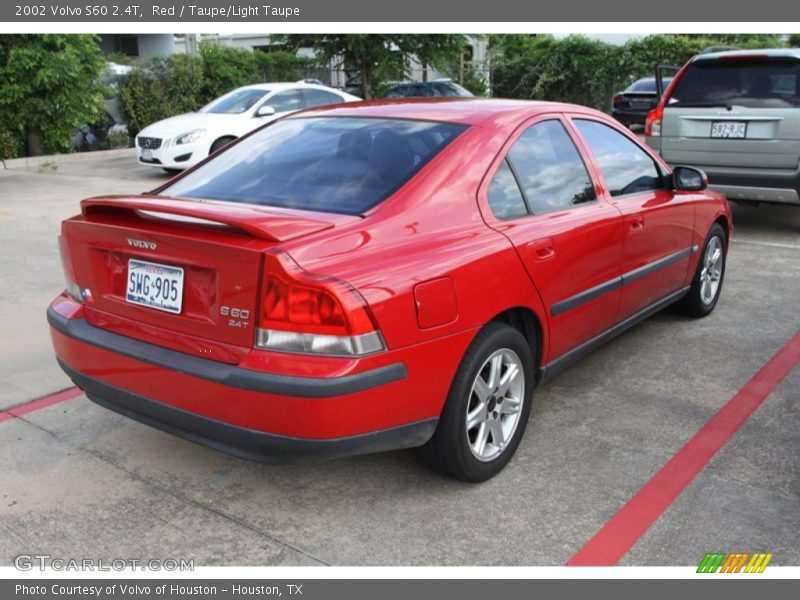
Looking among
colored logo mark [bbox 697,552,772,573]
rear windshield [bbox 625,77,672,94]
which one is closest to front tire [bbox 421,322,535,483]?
colored logo mark [bbox 697,552,772,573]

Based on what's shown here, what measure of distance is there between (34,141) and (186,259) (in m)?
14.2

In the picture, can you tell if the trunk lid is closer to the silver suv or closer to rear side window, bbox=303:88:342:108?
the silver suv

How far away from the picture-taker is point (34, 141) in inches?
604

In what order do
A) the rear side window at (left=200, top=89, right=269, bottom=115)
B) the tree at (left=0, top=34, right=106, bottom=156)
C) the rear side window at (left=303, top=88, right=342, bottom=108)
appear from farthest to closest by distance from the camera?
the tree at (left=0, top=34, right=106, bottom=156), the rear side window at (left=303, top=88, right=342, bottom=108), the rear side window at (left=200, top=89, right=269, bottom=115)

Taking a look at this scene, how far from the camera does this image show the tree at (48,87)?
14133 mm

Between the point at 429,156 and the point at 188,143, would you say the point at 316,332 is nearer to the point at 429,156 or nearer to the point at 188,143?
the point at 429,156

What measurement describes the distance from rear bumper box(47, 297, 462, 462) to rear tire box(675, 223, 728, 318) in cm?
294

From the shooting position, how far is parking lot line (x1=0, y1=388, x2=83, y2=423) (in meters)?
4.05

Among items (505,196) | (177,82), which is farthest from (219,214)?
(177,82)

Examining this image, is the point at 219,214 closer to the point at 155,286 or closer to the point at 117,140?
the point at 155,286

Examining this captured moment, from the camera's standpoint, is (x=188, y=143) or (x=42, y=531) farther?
(x=188, y=143)

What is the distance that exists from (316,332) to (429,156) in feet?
3.42

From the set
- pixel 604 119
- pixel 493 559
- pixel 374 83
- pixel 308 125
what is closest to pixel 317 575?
pixel 493 559

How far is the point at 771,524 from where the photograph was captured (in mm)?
3041
